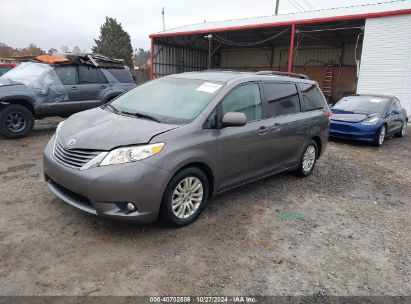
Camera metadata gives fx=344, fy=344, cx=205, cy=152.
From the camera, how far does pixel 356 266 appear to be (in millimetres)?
3271

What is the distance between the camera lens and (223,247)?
11.3ft

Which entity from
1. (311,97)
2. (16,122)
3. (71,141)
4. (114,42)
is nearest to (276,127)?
(311,97)

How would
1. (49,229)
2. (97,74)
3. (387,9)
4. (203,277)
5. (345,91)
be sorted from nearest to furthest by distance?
(203,277) → (49,229) → (97,74) → (387,9) → (345,91)

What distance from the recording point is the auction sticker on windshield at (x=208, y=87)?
4.16m

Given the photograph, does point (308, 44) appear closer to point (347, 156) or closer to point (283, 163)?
point (347, 156)

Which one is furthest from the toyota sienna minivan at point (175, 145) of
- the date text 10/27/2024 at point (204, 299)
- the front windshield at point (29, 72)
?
the front windshield at point (29, 72)

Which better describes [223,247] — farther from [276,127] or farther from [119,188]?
[276,127]

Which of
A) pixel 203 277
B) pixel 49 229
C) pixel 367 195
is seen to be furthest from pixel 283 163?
pixel 49 229

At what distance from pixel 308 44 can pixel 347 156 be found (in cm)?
1926

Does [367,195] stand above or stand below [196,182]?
below

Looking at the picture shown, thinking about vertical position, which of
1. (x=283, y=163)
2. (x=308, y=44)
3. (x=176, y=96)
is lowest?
(x=283, y=163)

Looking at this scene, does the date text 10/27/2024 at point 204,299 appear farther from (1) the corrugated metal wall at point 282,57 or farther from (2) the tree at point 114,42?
(2) the tree at point 114,42

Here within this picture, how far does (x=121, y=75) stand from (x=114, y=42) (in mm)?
36556

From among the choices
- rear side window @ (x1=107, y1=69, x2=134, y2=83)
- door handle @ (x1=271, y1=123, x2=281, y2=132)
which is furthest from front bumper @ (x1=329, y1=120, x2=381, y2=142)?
rear side window @ (x1=107, y1=69, x2=134, y2=83)
